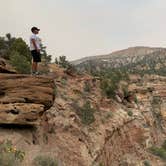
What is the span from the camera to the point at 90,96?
27953mm

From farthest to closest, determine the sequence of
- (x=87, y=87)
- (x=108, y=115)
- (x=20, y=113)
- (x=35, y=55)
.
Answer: (x=87, y=87) → (x=108, y=115) → (x=35, y=55) → (x=20, y=113)

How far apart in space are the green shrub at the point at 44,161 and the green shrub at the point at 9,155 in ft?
1.54

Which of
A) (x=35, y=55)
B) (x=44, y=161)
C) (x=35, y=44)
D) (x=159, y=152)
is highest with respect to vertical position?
(x=35, y=44)

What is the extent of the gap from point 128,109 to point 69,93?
9.45 m

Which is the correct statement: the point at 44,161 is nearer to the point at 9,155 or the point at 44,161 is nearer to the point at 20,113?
the point at 9,155

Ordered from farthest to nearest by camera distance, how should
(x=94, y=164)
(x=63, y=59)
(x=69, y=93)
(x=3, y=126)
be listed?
1. (x=63, y=59)
2. (x=69, y=93)
3. (x=94, y=164)
4. (x=3, y=126)

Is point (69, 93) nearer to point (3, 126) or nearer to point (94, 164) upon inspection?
point (94, 164)

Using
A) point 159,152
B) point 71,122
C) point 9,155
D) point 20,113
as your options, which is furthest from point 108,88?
point 9,155

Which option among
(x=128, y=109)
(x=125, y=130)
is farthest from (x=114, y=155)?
(x=128, y=109)

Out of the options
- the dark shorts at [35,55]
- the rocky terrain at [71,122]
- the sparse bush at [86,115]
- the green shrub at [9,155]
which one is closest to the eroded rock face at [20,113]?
the rocky terrain at [71,122]

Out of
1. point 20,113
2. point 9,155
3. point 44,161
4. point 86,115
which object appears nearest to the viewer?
point 9,155

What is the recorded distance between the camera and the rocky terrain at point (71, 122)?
1445cm

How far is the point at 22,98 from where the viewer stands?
1454cm

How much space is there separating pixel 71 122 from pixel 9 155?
9197mm
